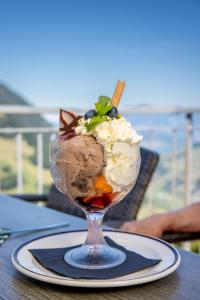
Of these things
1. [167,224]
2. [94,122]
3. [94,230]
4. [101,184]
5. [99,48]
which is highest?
[99,48]

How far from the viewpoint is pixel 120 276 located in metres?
0.78

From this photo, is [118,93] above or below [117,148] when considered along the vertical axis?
above

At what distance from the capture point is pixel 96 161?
788mm

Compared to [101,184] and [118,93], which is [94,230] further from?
[118,93]

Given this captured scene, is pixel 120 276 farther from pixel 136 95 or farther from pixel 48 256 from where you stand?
pixel 136 95

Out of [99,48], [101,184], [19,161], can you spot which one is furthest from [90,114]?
[99,48]

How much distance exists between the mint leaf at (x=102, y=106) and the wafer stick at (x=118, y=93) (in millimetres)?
28

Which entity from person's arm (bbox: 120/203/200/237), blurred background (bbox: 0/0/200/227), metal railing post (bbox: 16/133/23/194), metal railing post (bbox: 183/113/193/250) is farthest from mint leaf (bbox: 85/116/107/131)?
blurred background (bbox: 0/0/200/227)

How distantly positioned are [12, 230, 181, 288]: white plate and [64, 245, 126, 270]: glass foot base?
0.19 feet

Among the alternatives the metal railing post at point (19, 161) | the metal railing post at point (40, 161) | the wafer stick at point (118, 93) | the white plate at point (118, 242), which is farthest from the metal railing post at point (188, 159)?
the wafer stick at point (118, 93)

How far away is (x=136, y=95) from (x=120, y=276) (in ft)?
38.1

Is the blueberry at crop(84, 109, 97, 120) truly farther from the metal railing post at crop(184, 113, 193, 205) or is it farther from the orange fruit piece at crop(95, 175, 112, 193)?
the metal railing post at crop(184, 113, 193, 205)

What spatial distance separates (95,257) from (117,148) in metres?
0.23

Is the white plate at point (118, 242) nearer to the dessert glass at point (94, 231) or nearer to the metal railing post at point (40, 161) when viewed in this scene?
the dessert glass at point (94, 231)
